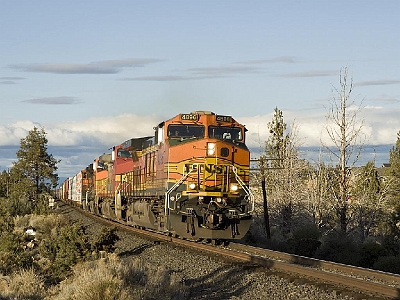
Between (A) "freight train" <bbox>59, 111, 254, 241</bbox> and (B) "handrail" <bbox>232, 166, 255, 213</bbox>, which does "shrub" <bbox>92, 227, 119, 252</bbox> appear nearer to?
(A) "freight train" <bbox>59, 111, 254, 241</bbox>

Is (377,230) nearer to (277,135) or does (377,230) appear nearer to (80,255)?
(277,135)

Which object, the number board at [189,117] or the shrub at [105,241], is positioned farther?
the number board at [189,117]

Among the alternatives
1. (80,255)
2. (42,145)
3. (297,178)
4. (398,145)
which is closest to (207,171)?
(80,255)

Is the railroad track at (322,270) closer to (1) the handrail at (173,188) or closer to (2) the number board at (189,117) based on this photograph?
(1) the handrail at (173,188)

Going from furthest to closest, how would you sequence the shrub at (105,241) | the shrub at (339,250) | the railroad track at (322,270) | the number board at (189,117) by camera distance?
1. the number board at (189,117)
2. the shrub at (105,241)
3. the shrub at (339,250)
4. the railroad track at (322,270)

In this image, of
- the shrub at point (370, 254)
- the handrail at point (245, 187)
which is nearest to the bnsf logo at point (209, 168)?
the handrail at point (245, 187)

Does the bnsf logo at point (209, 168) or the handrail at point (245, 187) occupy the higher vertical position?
the bnsf logo at point (209, 168)

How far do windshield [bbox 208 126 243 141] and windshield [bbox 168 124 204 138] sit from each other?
1.03ft

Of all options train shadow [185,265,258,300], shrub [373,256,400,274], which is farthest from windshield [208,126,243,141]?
shrub [373,256,400,274]

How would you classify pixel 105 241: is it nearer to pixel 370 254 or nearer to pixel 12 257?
pixel 12 257

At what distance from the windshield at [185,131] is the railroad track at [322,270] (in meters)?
3.44

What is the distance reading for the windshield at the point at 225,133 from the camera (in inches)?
815

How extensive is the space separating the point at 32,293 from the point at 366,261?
9193 mm

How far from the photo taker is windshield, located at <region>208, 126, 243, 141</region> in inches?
815
